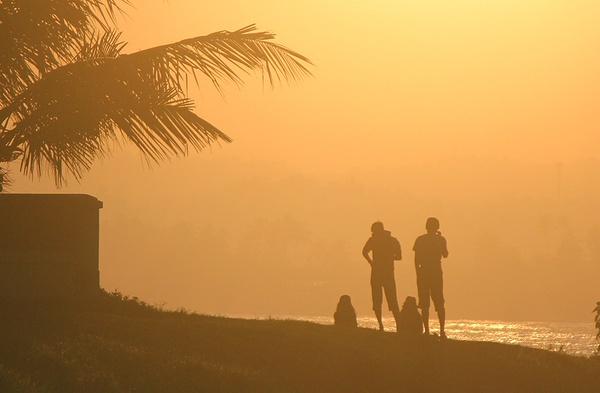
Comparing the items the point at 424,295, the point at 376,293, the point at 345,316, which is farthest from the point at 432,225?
the point at 345,316

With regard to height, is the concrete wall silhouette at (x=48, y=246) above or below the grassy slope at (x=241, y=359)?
above

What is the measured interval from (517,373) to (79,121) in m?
8.36

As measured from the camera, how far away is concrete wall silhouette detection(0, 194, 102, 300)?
2167 centimetres

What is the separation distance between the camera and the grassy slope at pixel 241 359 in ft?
47.0

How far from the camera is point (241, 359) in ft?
54.6

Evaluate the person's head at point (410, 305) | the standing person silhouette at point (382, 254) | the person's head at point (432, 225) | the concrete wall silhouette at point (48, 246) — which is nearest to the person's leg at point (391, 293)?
the standing person silhouette at point (382, 254)

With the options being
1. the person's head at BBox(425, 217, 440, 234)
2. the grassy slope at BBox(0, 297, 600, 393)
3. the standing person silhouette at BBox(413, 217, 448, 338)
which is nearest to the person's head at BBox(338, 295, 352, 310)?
the grassy slope at BBox(0, 297, 600, 393)

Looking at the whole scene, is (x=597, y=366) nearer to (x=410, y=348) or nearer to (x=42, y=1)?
(x=410, y=348)

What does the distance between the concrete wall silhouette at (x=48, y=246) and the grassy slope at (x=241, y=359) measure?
112 centimetres

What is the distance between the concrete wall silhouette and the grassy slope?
1121 millimetres

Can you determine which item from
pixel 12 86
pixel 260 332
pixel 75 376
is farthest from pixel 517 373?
pixel 12 86

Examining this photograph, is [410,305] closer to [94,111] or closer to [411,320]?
[411,320]

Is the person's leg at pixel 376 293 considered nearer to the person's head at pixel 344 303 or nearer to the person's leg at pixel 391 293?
the person's leg at pixel 391 293

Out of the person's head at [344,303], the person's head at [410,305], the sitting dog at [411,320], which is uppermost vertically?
the person's head at [344,303]
